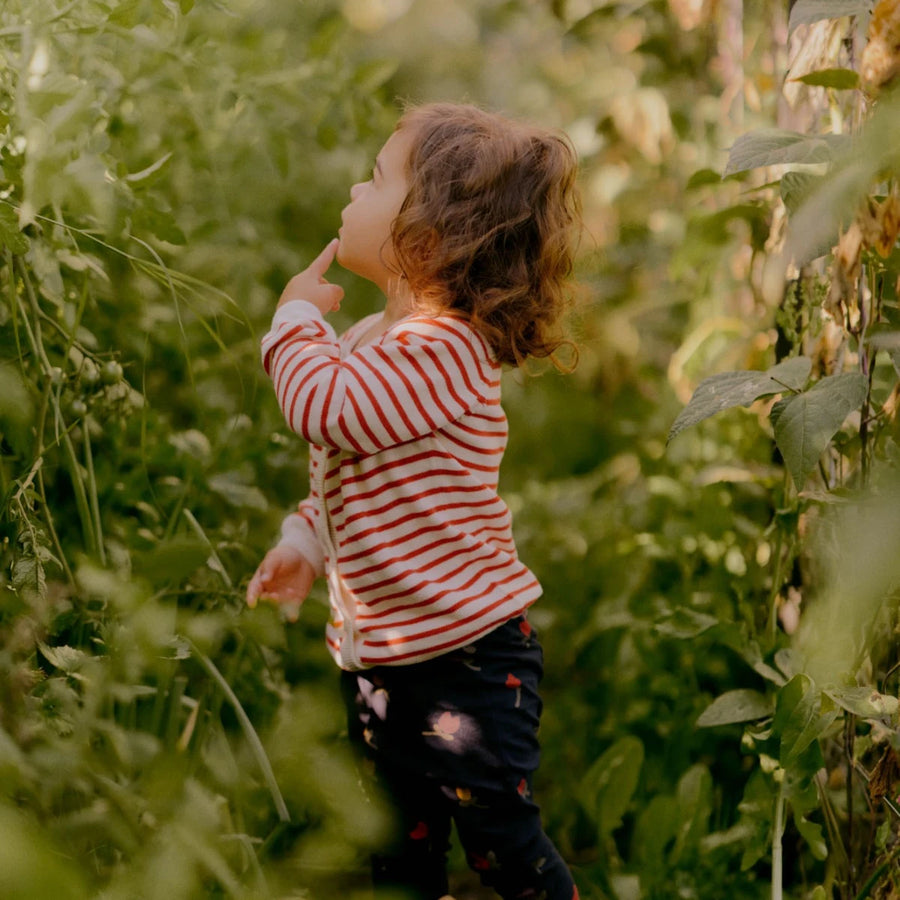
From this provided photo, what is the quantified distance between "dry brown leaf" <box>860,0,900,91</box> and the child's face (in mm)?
454

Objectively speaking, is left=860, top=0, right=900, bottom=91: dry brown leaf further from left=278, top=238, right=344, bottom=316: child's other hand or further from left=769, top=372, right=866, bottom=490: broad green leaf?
left=278, top=238, right=344, bottom=316: child's other hand

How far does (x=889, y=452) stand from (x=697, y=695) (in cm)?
62

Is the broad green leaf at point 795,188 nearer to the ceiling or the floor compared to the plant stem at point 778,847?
nearer to the ceiling

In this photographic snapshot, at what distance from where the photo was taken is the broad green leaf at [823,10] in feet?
2.91

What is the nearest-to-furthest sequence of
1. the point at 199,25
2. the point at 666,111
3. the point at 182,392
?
the point at 199,25
the point at 182,392
the point at 666,111

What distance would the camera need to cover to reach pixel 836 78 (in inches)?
35.1

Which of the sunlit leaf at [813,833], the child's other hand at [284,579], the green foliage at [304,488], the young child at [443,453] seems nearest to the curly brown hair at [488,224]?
the young child at [443,453]

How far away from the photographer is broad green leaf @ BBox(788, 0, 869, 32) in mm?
887

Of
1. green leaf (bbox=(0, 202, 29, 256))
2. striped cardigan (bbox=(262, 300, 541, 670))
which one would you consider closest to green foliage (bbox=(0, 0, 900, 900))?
green leaf (bbox=(0, 202, 29, 256))

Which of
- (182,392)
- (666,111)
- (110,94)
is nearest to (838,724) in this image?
(182,392)

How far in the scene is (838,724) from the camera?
45.3 inches

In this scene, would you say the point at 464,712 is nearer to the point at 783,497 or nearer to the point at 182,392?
the point at 783,497

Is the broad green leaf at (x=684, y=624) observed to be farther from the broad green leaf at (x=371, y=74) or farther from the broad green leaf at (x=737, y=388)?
the broad green leaf at (x=371, y=74)

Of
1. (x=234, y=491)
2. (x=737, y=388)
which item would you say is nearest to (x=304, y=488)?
(x=234, y=491)
